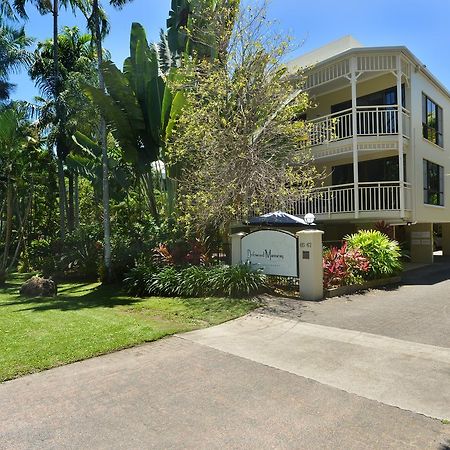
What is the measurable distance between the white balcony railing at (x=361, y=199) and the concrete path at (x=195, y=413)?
11253 mm

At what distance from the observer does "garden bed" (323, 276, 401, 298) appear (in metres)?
11.1

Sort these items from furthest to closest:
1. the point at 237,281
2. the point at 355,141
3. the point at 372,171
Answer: the point at 372,171 < the point at 355,141 < the point at 237,281

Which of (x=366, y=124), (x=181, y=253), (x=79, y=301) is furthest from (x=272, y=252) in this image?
(x=366, y=124)

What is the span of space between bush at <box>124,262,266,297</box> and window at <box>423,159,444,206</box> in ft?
36.1

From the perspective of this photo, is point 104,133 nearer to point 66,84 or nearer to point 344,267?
point 66,84

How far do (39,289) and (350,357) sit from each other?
10.1 metres

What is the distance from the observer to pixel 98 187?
63.1 feet

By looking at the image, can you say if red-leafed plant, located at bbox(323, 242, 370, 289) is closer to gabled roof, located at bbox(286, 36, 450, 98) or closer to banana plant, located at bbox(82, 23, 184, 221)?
banana plant, located at bbox(82, 23, 184, 221)

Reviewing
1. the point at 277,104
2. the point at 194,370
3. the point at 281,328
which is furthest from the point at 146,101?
the point at 194,370

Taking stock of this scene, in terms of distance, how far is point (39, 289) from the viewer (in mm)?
13008

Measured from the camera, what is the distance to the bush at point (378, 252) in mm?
13125

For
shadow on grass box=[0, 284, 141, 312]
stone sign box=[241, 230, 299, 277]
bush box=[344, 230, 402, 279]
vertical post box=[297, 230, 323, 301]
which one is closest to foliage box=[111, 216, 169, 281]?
shadow on grass box=[0, 284, 141, 312]

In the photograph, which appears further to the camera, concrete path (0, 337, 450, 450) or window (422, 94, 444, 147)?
window (422, 94, 444, 147)

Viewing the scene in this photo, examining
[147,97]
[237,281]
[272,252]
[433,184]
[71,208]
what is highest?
[147,97]
